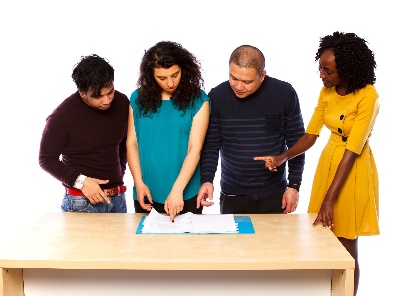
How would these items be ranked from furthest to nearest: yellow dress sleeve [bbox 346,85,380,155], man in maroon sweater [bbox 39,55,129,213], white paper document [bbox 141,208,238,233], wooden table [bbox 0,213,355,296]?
man in maroon sweater [bbox 39,55,129,213], yellow dress sleeve [bbox 346,85,380,155], white paper document [bbox 141,208,238,233], wooden table [bbox 0,213,355,296]

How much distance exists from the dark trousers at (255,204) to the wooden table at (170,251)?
0.34 metres

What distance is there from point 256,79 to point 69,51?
5.22 feet

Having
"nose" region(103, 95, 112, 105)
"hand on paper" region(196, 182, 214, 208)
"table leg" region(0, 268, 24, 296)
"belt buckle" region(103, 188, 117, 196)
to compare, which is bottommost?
"table leg" region(0, 268, 24, 296)

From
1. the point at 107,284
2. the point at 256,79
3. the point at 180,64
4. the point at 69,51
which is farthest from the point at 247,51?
the point at 69,51

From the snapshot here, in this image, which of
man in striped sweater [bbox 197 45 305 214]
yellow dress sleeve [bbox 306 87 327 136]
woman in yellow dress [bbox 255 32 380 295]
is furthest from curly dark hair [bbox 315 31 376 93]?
man in striped sweater [bbox 197 45 305 214]

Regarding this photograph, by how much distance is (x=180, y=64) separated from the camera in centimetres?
251

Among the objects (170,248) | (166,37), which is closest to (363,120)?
(170,248)

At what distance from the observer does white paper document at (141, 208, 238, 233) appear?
88.2 inches

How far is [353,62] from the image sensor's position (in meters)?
2.39

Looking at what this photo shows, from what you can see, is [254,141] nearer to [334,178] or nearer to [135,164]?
[334,178]

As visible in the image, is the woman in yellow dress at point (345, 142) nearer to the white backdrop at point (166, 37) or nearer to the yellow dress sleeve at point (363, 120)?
the yellow dress sleeve at point (363, 120)

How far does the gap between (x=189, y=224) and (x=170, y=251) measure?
0.99 feet

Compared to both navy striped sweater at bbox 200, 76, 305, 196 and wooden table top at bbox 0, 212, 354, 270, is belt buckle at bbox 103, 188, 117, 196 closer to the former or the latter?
wooden table top at bbox 0, 212, 354, 270

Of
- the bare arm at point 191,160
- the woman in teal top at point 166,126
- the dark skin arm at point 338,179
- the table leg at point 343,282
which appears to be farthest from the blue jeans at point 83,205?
the table leg at point 343,282
